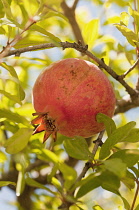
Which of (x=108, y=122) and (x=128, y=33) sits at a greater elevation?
(x=128, y=33)

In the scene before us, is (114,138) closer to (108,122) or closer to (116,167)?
(108,122)

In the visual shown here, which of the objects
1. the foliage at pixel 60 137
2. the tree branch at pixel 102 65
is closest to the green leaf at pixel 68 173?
the foliage at pixel 60 137

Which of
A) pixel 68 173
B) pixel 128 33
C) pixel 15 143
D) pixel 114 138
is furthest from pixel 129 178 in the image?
pixel 128 33

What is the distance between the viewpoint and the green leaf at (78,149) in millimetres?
1314

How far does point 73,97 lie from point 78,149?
0.81 feet

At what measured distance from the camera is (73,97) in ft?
4.88

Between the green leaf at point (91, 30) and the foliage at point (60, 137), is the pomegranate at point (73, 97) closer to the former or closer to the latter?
the foliage at point (60, 137)

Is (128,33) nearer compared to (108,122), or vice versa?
(108,122)

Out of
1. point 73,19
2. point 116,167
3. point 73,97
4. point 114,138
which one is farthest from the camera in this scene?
point 73,19

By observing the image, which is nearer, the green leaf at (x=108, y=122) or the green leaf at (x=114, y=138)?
the green leaf at (x=114, y=138)

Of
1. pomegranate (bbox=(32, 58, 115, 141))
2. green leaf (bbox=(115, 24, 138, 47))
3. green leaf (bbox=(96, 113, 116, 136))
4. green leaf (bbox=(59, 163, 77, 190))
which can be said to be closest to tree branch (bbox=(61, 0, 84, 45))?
green leaf (bbox=(115, 24, 138, 47))

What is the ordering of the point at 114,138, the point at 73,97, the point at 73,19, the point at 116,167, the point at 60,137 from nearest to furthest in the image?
the point at 116,167, the point at 114,138, the point at 73,97, the point at 60,137, the point at 73,19

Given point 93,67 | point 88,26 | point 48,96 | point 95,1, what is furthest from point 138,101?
point 95,1

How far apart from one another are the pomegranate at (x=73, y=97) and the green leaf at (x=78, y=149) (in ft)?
0.57
